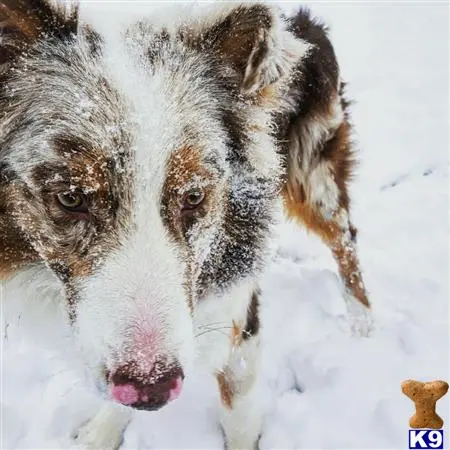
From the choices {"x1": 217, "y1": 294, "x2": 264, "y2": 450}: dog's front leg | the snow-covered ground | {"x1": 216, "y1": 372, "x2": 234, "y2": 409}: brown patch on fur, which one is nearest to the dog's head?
the snow-covered ground

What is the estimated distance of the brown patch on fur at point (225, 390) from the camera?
3.29 meters

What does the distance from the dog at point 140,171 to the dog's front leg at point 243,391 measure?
1.44 feet

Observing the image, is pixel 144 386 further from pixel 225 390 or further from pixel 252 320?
pixel 225 390

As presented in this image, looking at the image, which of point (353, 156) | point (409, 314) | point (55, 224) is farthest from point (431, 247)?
point (55, 224)

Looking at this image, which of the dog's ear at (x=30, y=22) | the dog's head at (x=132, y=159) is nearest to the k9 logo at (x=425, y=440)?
the dog's head at (x=132, y=159)

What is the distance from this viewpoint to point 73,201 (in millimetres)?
2117

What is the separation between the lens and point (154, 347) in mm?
2033

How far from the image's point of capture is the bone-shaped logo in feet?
8.90

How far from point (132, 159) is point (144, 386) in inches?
29.4

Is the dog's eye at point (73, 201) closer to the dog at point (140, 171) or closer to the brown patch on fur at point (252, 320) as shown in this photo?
the dog at point (140, 171)

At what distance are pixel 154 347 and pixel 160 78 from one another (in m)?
0.96

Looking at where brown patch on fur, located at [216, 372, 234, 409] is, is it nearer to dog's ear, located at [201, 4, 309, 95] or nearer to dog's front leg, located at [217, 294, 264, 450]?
dog's front leg, located at [217, 294, 264, 450]

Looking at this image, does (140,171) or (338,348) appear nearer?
(140,171)

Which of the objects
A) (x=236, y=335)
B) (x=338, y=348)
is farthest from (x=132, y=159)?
(x=338, y=348)
